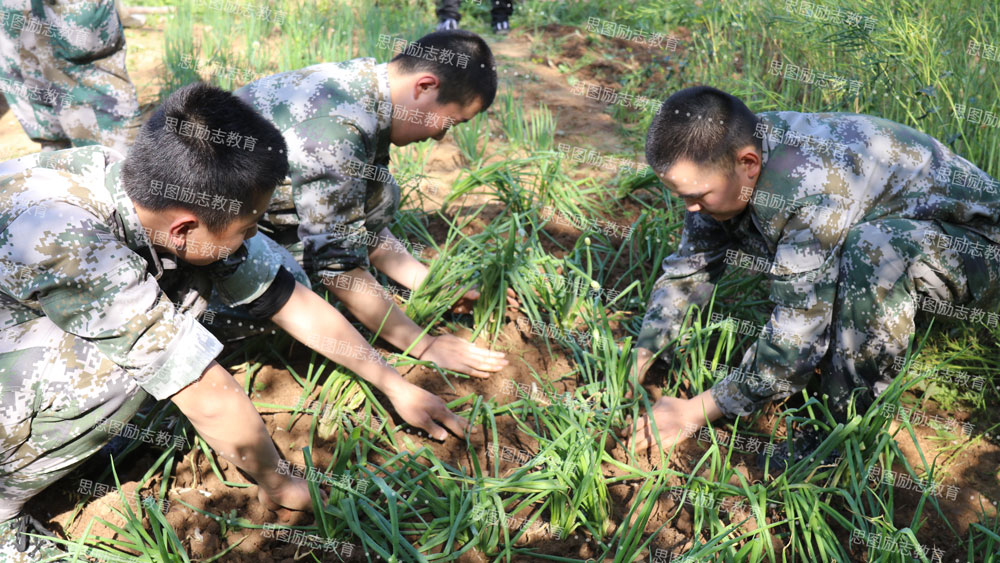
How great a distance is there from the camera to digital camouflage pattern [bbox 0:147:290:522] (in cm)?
169

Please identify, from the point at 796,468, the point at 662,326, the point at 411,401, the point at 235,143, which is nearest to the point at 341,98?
the point at 235,143

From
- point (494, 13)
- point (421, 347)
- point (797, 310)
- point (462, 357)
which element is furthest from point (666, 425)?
point (494, 13)

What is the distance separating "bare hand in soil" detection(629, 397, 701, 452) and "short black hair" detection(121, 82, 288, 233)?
4.45ft

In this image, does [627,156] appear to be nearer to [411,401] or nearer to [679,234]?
[679,234]

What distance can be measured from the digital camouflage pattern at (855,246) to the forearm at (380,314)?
1065 millimetres

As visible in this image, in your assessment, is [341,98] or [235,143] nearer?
[235,143]

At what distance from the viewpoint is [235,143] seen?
180 centimetres

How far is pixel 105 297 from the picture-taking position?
67.1 inches

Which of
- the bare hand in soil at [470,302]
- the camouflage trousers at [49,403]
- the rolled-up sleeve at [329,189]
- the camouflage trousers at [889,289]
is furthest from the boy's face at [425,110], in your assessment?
the camouflage trousers at [889,289]

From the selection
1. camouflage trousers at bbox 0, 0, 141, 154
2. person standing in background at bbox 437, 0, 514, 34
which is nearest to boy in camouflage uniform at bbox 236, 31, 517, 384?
camouflage trousers at bbox 0, 0, 141, 154

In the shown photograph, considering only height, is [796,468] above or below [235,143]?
below

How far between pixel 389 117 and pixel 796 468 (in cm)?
172

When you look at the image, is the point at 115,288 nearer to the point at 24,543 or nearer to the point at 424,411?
the point at 24,543

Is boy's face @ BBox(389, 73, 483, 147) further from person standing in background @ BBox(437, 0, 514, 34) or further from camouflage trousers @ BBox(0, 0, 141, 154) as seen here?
person standing in background @ BBox(437, 0, 514, 34)
